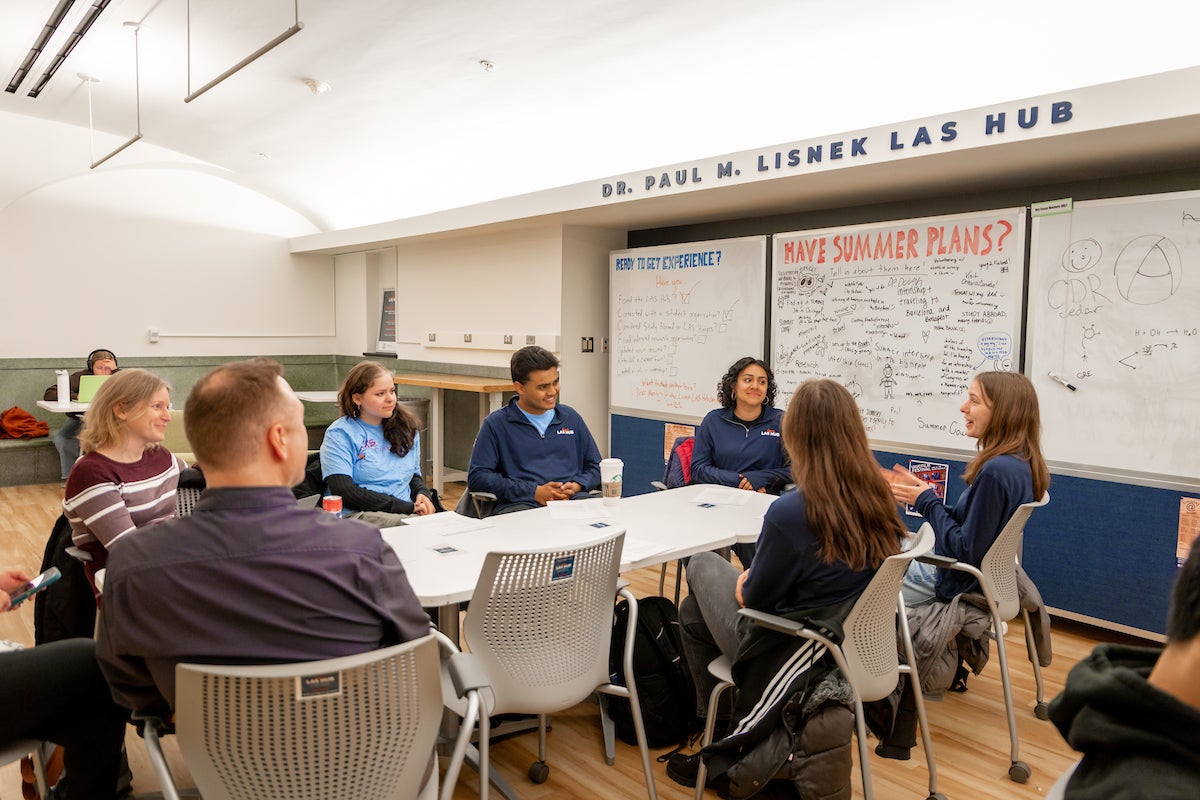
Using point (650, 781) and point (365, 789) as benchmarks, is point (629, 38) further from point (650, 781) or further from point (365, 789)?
point (365, 789)

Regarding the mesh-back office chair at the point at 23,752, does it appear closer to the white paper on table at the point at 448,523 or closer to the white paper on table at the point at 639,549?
the white paper on table at the point at 448,523

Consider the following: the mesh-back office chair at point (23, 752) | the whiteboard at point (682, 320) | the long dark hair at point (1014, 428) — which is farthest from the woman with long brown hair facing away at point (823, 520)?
the whiteboard at point (682, 320)

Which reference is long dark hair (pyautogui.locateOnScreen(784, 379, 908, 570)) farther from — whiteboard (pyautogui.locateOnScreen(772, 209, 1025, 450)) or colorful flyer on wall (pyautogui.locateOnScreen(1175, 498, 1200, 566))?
whiteboard (pyautogui.locateOnScreen(772, 209, 1025, 450))

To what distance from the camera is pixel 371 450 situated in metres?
3.48

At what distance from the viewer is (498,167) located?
6723mm

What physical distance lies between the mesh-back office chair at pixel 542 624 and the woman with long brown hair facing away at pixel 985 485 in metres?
1.17

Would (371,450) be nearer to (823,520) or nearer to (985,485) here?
(823,520)

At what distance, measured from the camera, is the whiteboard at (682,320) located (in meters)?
5.30

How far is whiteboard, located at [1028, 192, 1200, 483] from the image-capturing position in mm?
3484

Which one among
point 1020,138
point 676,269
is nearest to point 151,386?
point 1020,138

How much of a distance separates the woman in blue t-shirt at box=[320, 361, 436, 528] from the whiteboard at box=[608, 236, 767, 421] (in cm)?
254

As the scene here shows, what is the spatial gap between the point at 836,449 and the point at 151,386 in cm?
217

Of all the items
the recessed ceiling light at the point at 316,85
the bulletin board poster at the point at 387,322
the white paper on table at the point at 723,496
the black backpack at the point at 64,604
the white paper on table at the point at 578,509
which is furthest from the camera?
the bulletin board poster at the point at 387,322

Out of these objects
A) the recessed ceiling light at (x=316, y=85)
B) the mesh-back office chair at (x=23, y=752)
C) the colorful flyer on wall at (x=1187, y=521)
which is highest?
the recessed ceiling light at (x=316, y=85)
